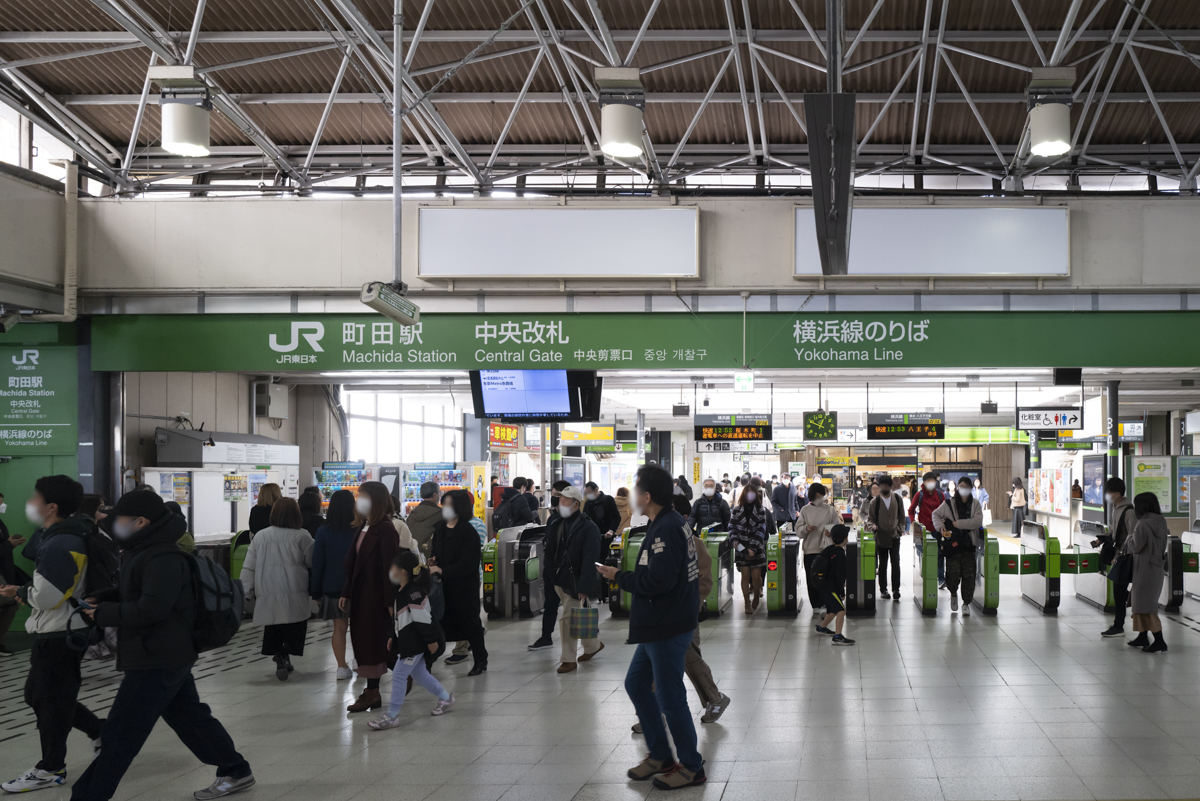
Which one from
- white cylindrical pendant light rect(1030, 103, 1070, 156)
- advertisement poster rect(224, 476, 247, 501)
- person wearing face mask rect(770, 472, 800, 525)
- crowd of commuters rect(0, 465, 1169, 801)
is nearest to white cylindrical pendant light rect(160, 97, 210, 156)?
crowd of commuters rect(0, 465, 1169, 801)

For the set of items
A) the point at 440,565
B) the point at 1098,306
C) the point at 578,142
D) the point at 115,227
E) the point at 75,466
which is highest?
the point at 578,142

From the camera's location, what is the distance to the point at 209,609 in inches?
171

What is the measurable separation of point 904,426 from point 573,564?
1423 centimetres

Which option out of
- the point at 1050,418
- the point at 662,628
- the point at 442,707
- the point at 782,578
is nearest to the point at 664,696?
the point at 662,628

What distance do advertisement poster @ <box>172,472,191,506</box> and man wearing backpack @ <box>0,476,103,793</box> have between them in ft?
22.3

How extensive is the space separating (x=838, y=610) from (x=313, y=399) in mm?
12116

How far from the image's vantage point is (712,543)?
10.7 metres

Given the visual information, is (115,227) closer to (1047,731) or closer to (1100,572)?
(1047,731)

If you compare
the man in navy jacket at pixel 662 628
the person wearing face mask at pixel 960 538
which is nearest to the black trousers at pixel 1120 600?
the person wearing face mask at pixel 960 538

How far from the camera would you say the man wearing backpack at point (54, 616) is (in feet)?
15.5

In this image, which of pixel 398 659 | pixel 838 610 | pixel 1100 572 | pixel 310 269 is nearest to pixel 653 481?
pixel 398 659

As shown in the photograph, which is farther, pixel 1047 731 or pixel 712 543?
pixel 712 543

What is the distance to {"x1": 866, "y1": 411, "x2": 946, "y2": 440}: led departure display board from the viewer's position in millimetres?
19953

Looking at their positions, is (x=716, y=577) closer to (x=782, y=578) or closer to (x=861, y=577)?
(x=782, y=578)
